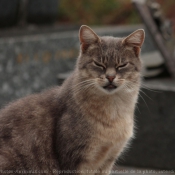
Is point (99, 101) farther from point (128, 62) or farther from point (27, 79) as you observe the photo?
point (27, 79)

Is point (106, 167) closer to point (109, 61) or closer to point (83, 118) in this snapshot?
point (83, 118)

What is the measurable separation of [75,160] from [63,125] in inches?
12.6

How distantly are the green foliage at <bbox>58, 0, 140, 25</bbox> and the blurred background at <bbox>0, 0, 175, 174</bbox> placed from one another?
3.70m

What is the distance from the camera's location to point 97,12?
1354cm

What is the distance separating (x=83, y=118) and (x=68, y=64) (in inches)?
160

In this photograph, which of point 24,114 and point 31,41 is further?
point 31,41

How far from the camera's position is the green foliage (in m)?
13.3

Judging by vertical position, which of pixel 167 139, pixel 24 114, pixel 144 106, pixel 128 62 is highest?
pixel 128 62

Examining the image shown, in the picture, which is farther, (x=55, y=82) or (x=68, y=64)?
(x=68, y=64)

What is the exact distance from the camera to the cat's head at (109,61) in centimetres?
425

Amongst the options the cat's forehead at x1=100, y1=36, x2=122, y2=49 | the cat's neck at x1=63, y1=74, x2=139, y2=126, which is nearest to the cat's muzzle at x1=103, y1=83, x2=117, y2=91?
the cat's neck at x1=63, y1=74, x2=139, y2=126

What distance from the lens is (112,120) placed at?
4.41m

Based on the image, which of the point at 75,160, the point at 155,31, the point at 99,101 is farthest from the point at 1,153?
the point at 155,31

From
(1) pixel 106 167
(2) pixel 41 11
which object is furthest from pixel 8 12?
(1) pixel 106 167
